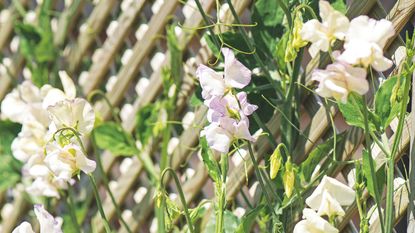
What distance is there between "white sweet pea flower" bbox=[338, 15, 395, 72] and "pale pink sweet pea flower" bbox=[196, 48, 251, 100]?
22 cm

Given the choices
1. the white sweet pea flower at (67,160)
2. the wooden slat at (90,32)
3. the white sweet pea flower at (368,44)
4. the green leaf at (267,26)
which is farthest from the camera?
the wooden slat at (90,32)

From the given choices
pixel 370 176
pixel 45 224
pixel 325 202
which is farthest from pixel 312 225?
pixel 45 224

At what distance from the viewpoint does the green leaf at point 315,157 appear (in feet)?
5.46

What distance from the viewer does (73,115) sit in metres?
1.55

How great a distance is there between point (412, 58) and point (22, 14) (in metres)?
1.39

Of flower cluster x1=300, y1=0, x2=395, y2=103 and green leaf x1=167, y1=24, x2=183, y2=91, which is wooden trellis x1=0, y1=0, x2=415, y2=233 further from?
flower cluster x1=300, y1=0, x2=395, y2=103

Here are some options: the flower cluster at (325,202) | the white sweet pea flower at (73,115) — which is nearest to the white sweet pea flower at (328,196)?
the flower cluster at (325,202)

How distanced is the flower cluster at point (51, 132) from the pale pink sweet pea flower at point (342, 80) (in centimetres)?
40

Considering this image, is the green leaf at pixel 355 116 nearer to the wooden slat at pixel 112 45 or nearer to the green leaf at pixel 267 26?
the green leaf at pixel 267 26

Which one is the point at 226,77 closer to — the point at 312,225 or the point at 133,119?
the point at 312,225

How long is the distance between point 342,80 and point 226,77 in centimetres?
23

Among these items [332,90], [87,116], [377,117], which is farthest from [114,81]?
[332,90]

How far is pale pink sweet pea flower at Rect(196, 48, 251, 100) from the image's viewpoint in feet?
4.69

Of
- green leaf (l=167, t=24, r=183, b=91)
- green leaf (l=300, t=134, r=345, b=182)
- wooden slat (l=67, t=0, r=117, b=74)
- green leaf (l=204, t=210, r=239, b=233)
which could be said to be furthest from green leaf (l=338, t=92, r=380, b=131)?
wooden slat (l=67, t=0, r=117, b=74)
